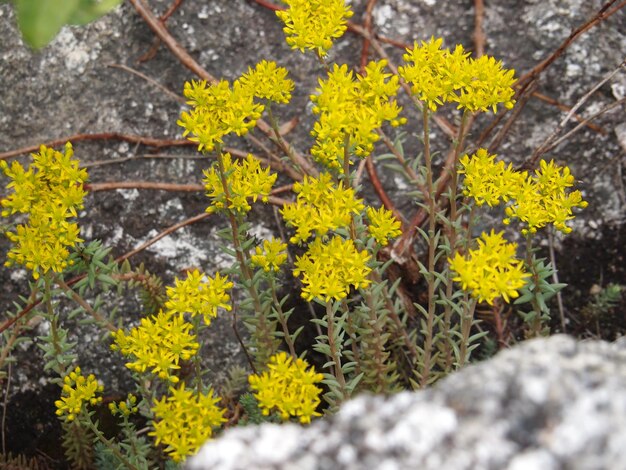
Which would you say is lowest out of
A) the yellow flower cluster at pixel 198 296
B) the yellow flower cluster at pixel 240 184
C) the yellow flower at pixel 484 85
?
the yellow flower cluster at pixel 198 296

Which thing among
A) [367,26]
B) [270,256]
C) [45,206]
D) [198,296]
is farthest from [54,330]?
[367,26]

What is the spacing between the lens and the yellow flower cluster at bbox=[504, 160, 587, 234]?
1900 mm

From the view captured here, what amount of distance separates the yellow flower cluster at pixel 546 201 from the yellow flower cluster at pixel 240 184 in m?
0.60

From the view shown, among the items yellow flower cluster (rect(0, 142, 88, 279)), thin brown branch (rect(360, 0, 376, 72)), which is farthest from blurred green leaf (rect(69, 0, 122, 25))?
thin brown branch (rect(360, 0, 376, 72))

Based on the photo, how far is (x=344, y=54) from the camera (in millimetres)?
2934

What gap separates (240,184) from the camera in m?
1.88

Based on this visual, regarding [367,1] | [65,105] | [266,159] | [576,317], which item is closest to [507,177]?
[576,317]

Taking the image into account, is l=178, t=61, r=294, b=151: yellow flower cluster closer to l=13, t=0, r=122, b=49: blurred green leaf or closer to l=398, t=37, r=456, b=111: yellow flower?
l=398, t=37, r=456, b=111: yellow flower

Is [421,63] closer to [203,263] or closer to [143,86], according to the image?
[203,263]

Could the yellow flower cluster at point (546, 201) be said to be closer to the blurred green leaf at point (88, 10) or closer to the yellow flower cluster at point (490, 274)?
the yellow flower cluster at point (490, 274)

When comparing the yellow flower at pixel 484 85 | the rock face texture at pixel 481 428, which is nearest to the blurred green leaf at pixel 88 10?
the rock face texture at pixel 481 428

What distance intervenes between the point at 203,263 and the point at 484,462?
67.6 inches

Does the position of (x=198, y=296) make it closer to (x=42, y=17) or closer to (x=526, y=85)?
(x=42, y=17)

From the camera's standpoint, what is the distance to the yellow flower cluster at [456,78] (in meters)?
1.88
